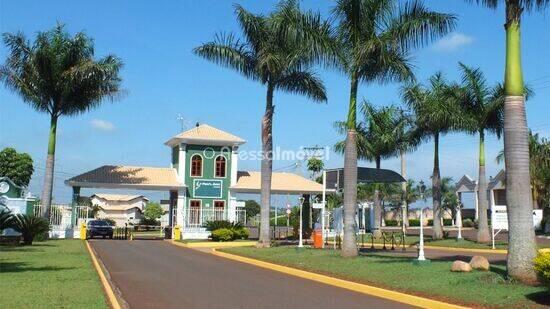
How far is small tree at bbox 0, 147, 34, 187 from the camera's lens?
211ft

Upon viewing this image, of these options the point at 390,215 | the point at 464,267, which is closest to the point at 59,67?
the point at 464,267

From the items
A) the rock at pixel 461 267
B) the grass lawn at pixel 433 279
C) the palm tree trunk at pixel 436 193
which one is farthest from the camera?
the palm tree trunk at pixel 436 193

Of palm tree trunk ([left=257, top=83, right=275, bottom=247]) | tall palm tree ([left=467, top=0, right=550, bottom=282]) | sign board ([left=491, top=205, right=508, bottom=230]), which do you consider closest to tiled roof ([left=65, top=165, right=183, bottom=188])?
palm tree trunk ([left=257, top=83, right=275, bottom=247])

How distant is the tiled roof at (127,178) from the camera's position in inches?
1527

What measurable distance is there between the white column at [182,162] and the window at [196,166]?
61 cm

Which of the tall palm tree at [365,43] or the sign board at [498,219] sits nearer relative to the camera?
the tall palm tree at [365,43]

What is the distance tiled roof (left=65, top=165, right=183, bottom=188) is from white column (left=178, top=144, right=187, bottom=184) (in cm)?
40

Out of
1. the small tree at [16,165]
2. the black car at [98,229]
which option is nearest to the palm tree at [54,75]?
the black car at [98,229]

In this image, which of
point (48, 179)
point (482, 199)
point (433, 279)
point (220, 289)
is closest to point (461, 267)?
point (433, 279)

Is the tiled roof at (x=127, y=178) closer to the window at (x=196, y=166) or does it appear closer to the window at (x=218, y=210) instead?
the window at (x=196, y=166)

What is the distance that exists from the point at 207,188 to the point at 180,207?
244 centimetres

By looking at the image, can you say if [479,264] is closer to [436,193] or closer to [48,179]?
[436,193]

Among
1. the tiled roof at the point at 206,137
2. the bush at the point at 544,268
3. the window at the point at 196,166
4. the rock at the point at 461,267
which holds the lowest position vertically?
the rock at the point at 461,267

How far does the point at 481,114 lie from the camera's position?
30.2 m
